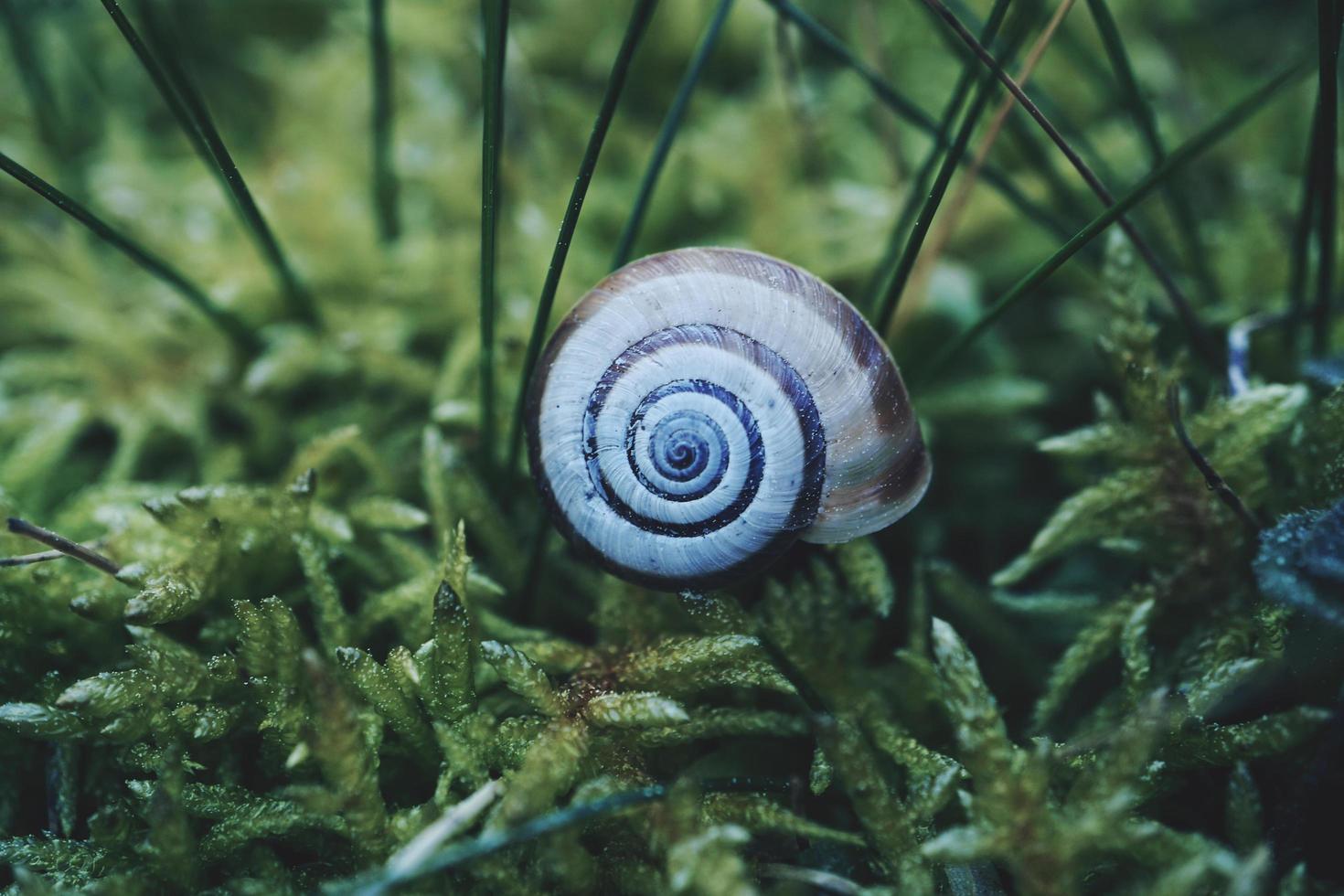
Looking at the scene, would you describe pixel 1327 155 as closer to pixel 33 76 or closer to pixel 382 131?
pixel 382 131

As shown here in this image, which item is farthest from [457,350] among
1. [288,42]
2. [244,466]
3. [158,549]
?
[288,42]

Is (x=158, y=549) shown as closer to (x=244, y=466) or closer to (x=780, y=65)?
(x=244, y=466)

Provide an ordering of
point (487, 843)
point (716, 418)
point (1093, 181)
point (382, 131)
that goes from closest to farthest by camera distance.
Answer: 1. point (487, 843)
2. point (716, 418)
3. point (1093, 181)
4. point (382, 131)

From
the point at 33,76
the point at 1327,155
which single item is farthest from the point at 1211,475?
the point at 33,76

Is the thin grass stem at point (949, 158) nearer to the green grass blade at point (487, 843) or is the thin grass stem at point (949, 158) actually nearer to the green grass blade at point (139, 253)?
the green grass blade at point (487, 843)

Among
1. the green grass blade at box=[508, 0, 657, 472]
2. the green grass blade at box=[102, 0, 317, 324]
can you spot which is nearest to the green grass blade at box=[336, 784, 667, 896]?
the green grass blade at box=[508, 0, 657, 472]

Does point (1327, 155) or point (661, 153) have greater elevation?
point (661, 153)
